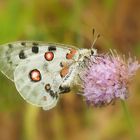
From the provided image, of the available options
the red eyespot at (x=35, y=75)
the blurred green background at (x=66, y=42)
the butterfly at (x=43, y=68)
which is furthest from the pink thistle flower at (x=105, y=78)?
the blurred green background at (x=66, y=42)

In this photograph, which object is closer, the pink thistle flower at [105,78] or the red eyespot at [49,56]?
the pink thistle flower at [105,78]

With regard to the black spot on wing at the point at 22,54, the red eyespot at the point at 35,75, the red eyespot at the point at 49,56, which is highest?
the black spot on wing at the point at 22,54

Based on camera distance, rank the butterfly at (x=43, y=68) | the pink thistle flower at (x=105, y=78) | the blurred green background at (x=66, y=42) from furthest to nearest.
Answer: the blurred green background at (x=66, y=42) < the butterfly at (x=43, y=68) < the pink thistle flower at (x=105, y=78)

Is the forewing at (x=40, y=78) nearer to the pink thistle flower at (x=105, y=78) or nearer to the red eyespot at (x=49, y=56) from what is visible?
the red eyespot at (x=49, y=56)

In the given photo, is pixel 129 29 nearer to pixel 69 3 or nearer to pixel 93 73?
pixel 69 3

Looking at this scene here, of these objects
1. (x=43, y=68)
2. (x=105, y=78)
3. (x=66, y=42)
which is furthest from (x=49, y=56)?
(x=66, y=42)

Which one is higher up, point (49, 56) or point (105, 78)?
point (49, 56)

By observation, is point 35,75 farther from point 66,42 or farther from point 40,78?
point 66,42
